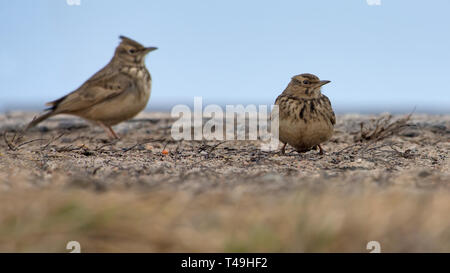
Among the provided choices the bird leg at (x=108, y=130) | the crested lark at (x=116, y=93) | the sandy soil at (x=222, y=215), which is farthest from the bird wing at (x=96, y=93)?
the sandy soil at (x=222, y=215)

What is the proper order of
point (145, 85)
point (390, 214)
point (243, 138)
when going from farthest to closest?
1. point (243, 138)
2. point (145, 85)
3. point (390, 214)

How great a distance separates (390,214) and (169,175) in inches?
85.5

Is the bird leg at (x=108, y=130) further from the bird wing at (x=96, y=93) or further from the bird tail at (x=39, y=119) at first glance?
the bird tail at (x=39, y=119)

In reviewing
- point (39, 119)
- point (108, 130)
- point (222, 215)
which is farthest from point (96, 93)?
point (222, 215)

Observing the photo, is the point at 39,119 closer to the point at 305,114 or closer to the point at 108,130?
the point at 108,130

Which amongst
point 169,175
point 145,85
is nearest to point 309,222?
point 169,175

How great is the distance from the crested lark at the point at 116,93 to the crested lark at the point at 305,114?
205 cm

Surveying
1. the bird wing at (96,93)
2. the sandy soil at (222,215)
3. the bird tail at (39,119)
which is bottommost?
the sandy soil at (222,215)

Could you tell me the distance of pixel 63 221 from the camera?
7.84 feet

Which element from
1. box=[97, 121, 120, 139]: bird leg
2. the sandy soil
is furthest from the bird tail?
the sandy soil

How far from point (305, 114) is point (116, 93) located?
2.70 metres

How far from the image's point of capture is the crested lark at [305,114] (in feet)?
18.6
